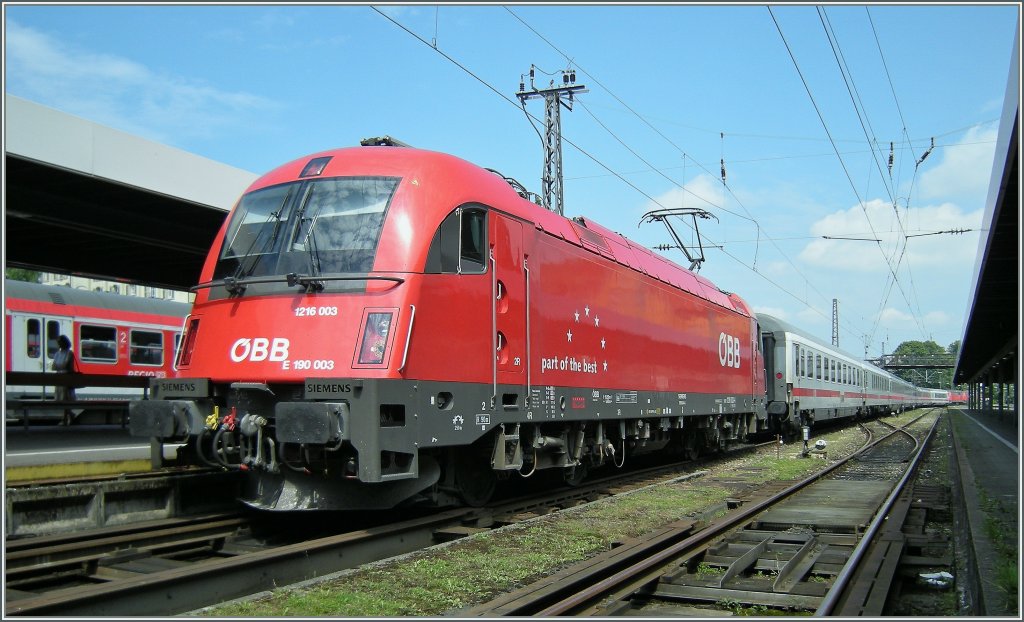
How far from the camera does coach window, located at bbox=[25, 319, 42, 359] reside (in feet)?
64.6

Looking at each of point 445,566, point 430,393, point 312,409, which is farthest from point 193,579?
point 430,393

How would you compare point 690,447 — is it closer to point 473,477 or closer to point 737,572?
point 473,477

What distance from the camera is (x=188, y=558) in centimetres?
752

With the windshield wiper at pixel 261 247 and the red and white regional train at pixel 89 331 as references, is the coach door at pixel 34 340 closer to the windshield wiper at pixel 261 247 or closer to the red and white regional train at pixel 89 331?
the red and white regional train at pixel 89 331

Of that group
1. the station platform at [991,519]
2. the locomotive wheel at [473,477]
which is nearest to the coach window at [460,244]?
the locomotive wheel at [473,477]

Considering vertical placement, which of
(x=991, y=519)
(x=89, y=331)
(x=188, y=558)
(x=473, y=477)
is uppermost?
(x=89, y=331)

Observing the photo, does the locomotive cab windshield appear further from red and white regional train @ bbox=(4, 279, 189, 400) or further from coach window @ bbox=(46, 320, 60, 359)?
coach window @ bbox=(46, 320, 60, 359)

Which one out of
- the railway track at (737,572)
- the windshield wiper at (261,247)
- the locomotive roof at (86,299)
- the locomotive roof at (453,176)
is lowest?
the railway track at (737,572)

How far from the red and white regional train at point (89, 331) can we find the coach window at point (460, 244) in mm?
11924

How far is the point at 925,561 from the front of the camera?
758 cm

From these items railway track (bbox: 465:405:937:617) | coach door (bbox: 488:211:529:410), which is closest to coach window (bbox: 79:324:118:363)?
coach door (bbox: 488:211:529:410)

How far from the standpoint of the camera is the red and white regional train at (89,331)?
1964 centimetres

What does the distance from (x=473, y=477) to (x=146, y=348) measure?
1563 cm

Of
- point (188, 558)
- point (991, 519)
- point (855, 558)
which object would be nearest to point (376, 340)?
point (188, 558)
